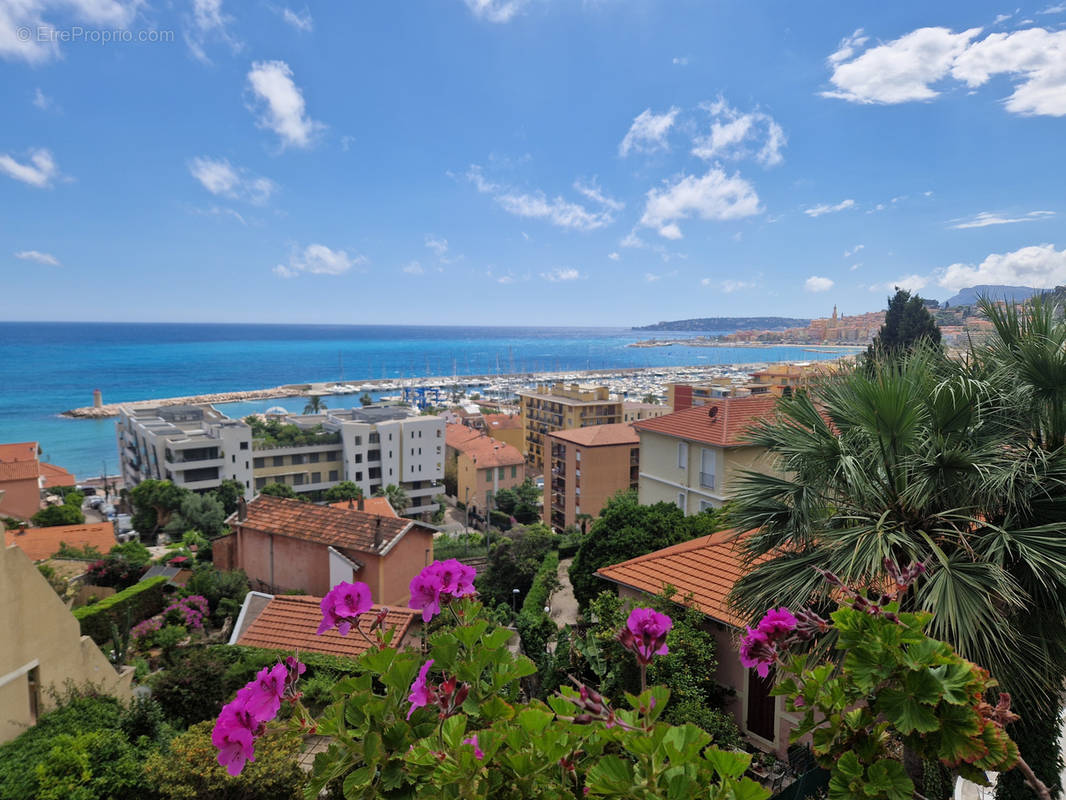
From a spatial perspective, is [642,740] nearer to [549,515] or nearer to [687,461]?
A: [687,461]

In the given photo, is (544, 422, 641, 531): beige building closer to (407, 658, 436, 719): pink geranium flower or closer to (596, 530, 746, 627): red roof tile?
(596, 530, 746, 627): red roof tile

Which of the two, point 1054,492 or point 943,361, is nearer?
point 1054,492

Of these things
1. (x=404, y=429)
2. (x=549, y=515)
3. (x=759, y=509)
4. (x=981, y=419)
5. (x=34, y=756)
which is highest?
(x=981, y=419)

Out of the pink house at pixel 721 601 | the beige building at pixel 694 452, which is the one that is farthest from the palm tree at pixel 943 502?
the beige building at pixel 694 452

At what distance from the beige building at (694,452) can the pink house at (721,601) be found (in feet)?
31.0

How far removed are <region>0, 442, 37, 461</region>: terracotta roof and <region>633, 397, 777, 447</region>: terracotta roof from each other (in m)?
41.9

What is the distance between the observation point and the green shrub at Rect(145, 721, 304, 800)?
6910 millimetres

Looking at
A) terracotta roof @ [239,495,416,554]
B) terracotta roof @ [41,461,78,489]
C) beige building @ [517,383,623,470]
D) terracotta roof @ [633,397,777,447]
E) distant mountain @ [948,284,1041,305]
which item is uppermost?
distant mountain @ [948,284,1041,305]

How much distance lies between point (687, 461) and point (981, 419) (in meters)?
16.6

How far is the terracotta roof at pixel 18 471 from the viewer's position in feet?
128

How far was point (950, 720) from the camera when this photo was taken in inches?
82.4

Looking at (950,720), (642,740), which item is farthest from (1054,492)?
(642,740)

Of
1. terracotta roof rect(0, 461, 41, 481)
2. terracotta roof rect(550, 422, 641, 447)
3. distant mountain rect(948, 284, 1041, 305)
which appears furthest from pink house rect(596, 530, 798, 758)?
terracotta roof rect(0, 461, 41, 481)

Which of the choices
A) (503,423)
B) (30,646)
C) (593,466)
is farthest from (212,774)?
(503,423)
